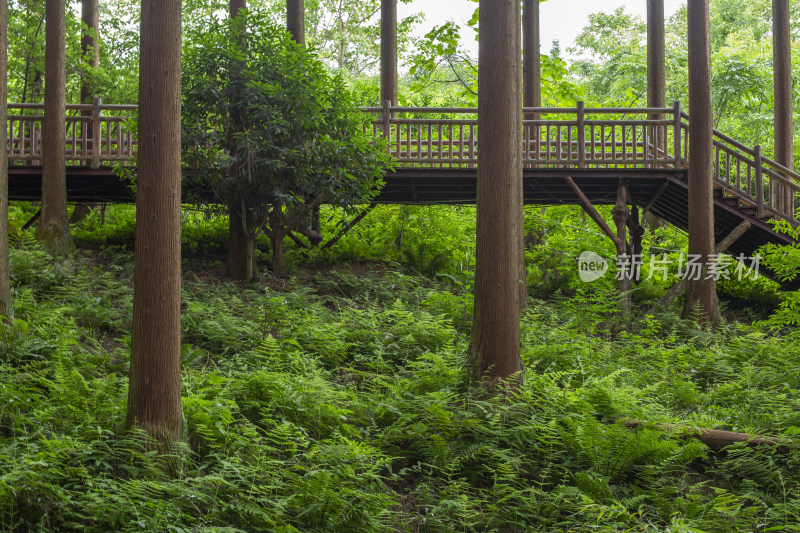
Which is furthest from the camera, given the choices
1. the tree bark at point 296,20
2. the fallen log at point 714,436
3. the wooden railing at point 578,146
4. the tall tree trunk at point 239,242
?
the tree bark at point 296,20

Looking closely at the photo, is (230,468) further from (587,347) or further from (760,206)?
(760,206)

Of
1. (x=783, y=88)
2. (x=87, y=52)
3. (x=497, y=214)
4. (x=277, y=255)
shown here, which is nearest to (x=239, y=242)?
(x=277, y=255)

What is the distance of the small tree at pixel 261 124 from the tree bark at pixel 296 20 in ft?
10.7

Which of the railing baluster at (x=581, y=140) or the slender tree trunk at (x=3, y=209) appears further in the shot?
the railing baluster at (x=581, y=140)

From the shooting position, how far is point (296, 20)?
15.9 metres

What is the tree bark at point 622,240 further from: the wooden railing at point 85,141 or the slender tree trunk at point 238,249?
the wooden railing at point 85,141

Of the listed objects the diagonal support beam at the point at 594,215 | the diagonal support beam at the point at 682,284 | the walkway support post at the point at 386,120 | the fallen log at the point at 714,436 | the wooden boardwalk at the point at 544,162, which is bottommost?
the fallen log at the point at 714,436

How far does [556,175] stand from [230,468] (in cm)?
1166

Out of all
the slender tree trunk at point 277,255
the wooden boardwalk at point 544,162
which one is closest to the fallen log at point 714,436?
the slender tree trunk at point 277,255

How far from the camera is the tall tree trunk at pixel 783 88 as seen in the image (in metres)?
16.7

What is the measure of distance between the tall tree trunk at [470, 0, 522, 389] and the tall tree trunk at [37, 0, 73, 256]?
9.19 metres

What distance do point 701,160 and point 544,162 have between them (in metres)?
3.31

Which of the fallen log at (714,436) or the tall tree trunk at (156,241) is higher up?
the tall tree trunk at (156,241)

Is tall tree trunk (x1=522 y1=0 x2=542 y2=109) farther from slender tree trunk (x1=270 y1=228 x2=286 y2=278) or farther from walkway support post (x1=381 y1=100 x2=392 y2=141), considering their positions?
slender tree trunk (x1=270 y1=228 x2=286 y2=278)
